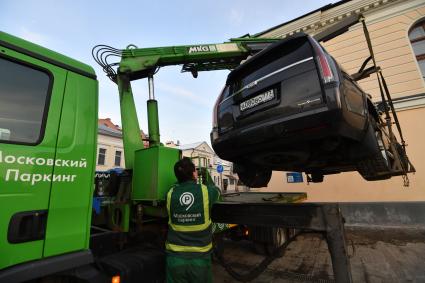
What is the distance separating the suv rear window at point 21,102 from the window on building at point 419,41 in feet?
37.6

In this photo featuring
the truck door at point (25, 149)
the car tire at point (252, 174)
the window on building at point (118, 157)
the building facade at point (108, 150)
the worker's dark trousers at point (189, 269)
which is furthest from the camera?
the window on building at point (118, 157)

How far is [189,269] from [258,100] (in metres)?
1.73

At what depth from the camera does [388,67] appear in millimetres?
8789

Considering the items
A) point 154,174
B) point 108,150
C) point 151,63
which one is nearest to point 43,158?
point 154,174

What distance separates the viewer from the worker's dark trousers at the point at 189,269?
6.98ft

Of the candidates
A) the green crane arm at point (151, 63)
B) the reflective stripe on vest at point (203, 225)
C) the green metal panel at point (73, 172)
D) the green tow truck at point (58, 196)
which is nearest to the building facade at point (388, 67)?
the green crane arm at point (151, 63)

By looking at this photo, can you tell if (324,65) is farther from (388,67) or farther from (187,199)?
(388,67)

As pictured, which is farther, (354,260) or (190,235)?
(354,260)

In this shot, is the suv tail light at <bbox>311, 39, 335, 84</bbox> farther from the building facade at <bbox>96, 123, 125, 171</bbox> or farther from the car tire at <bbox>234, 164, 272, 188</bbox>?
the building facade at <bbox>96, 123, 125, 171</bbox>

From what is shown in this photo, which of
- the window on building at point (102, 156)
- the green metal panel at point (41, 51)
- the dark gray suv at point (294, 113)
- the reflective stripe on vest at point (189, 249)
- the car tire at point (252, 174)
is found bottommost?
the reflective stripe on vest at point (189, 249)

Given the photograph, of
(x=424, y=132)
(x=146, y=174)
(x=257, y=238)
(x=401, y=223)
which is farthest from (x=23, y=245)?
(x=424, y=132)

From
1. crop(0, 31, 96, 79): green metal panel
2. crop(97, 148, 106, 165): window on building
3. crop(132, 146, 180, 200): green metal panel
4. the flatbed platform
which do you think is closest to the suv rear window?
crop(0, 31, 96, 79): green metal panel

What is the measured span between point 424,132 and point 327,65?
8.41m

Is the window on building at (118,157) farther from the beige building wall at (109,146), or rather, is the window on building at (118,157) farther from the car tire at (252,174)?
the car tire at (252,174)
